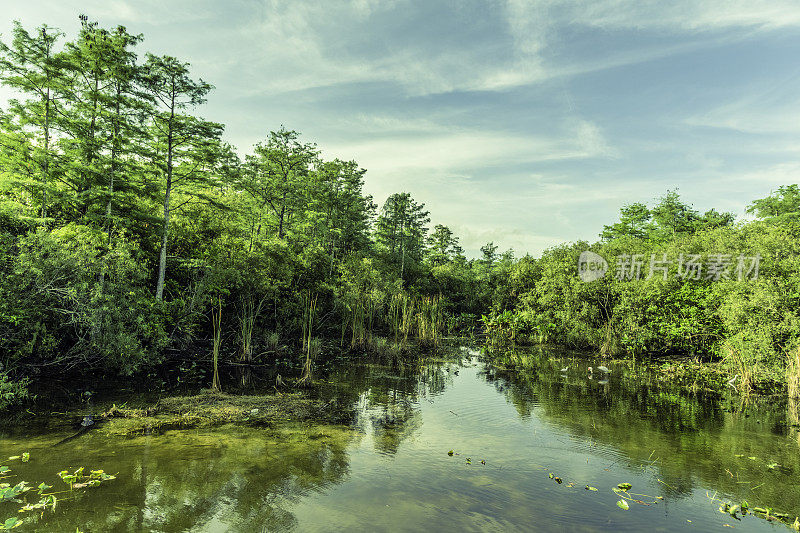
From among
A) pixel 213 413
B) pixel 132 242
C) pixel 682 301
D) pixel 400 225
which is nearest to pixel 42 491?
pixel 213 413

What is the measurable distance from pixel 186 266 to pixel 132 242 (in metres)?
2.76

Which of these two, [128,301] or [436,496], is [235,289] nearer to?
[128,301]

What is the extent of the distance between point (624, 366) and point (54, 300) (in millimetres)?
19718

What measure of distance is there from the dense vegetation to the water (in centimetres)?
344

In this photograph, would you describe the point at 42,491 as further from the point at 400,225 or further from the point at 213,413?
the point at 400,225

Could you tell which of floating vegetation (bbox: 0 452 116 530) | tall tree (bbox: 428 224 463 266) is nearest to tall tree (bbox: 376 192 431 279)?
tall tree (bbox: 428 224 463 266)

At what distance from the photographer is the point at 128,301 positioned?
10.5m

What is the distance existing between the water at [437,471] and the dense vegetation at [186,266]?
344 centimetres

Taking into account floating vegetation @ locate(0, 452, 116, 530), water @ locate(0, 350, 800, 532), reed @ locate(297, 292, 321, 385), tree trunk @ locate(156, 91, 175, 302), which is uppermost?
tree trunk @ locate(156, 91, 175, 302)

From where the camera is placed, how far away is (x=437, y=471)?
6.58 meters

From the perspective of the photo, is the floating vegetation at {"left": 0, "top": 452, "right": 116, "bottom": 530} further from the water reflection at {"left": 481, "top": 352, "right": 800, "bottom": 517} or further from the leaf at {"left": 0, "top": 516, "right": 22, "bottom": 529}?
the water reflection at {"left": 481, "top": 352, "right": 800, "bottom": 517}

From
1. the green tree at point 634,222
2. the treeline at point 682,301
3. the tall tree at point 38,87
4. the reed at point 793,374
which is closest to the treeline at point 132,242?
the tall tree at point 38,87

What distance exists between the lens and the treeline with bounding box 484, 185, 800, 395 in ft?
40.1

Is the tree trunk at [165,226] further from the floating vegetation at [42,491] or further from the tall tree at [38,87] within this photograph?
the floating vegetation at [42,491]
